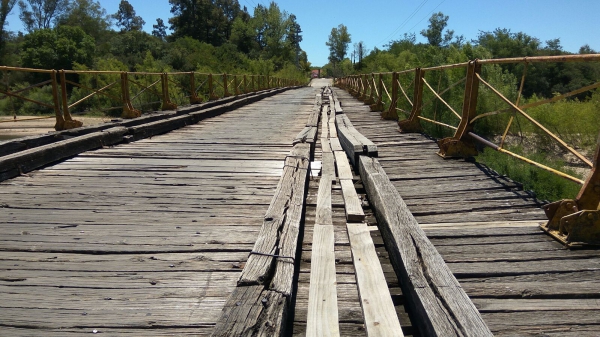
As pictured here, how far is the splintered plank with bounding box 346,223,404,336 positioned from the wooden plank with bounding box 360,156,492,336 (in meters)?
0.14

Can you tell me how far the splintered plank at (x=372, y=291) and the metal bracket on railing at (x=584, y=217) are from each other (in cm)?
131

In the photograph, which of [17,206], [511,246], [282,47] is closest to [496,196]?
[511,246]

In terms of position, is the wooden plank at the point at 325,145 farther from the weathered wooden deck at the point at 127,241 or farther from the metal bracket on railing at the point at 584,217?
the metal bracket on railing at the point at 584,217

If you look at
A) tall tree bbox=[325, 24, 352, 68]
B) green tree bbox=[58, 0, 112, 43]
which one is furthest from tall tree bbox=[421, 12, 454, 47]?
green tree bbox=[58, 0, 112, 43]

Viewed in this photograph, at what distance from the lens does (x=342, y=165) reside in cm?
518

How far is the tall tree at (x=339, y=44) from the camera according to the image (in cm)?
11062

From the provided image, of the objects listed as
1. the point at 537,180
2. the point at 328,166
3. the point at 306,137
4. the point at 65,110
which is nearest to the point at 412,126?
the point at 306,137

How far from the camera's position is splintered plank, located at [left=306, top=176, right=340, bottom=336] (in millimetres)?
2051

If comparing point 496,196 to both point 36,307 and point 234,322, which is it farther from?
point 36,307

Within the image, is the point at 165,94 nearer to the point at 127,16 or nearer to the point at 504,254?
the point at 504,254

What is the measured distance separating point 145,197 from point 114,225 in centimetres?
72

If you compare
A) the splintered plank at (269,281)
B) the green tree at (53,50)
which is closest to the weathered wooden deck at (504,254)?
the splintered plank at (269,281)

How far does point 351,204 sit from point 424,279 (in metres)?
1.40

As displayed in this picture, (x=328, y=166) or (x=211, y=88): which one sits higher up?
(x=211, y=88)
